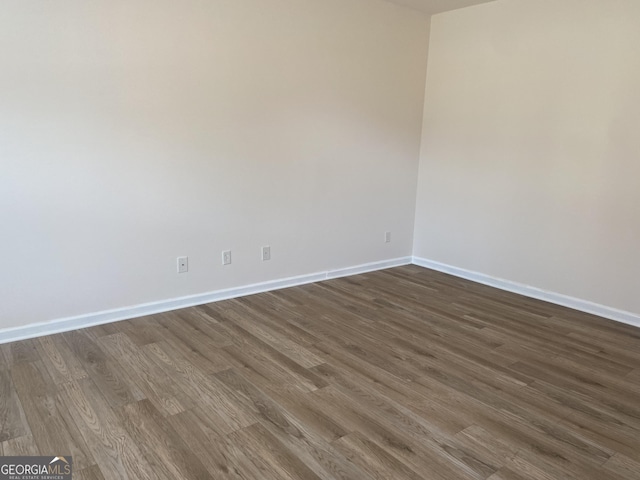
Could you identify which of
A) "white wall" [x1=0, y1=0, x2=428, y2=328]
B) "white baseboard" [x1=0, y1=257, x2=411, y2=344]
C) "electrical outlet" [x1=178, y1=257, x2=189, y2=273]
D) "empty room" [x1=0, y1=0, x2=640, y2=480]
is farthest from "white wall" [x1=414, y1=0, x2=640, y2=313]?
"electrical outlet" [x1=178, y1=257, x2=189, y2=273]

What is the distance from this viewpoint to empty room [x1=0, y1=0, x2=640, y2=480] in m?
2.05

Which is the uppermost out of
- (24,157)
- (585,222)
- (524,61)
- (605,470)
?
(524,61)

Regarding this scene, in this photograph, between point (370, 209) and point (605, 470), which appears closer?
point (605, 470)

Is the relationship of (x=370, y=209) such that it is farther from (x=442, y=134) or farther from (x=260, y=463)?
(x=260, y=463)

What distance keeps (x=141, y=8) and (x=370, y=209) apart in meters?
2.58

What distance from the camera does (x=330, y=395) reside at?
7.71 ft

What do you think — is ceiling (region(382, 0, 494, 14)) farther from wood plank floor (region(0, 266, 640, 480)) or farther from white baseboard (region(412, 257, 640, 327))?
wood plank floor (region(0, 266, 640, 480))

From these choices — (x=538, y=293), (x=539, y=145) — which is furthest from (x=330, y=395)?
(x=539, y=145)

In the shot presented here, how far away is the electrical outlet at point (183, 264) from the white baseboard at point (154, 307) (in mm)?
214

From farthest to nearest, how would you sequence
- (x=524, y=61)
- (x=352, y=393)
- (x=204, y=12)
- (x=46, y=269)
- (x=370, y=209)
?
(x=370, y=209) → (x=524, y=61) → (x=204, y=12) → (x=46, y=269) → (x=352, y=393)

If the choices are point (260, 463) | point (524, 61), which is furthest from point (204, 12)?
point (260, 463)

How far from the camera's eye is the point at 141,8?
Result: 2930 millimetres

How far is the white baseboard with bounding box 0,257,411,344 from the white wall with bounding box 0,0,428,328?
51 mm

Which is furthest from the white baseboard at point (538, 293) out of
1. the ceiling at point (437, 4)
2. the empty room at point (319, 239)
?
the ceiling at point (437, 4)
